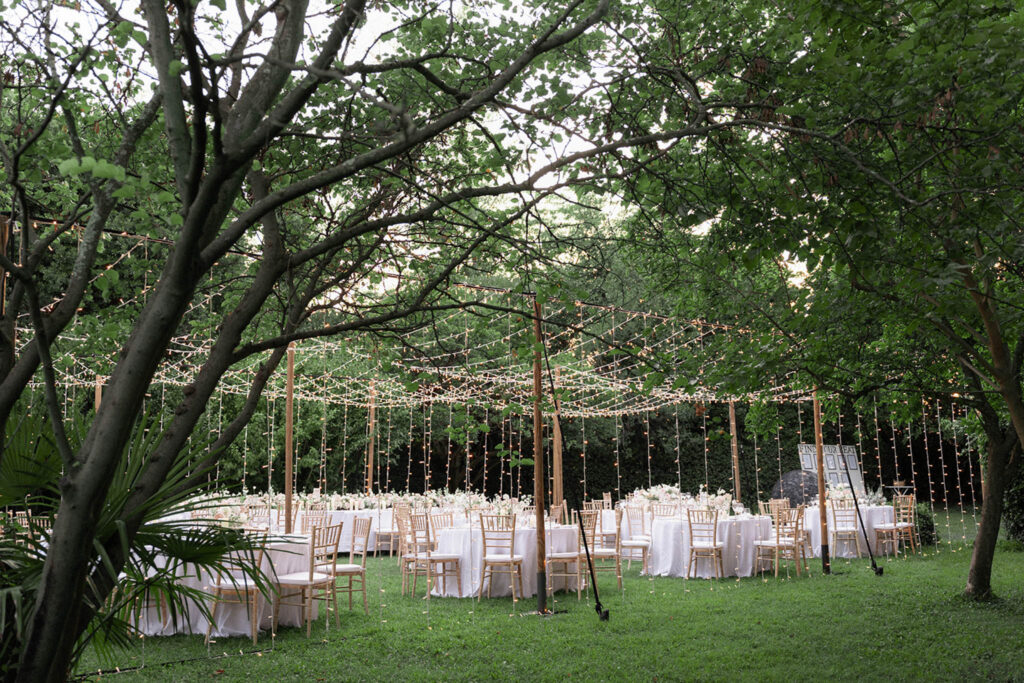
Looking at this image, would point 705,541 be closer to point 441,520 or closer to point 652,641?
point 441,520

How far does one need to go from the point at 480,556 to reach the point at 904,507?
7.34m

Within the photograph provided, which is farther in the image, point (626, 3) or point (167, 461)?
point (626, 3)

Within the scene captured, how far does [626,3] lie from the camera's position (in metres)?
4.14

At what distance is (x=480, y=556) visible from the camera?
8.29m

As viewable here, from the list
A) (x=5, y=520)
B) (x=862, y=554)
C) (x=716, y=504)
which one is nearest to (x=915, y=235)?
(x=5, y=520)

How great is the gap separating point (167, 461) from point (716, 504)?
366 inches

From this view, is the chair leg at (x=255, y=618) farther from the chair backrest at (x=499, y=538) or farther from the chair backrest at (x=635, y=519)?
the chair backrest at (x=635, y=519)

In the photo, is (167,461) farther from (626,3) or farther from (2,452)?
(626,3)

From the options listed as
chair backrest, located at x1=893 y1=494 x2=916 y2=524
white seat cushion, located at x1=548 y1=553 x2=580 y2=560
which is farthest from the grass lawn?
chair backrest, located at x1=893 y1=494 x2=916 y2=524

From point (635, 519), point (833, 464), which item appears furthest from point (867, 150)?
point (833, 464)

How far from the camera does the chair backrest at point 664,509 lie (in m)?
11.6

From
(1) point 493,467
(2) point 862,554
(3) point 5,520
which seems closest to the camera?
A: (3) point 5,520

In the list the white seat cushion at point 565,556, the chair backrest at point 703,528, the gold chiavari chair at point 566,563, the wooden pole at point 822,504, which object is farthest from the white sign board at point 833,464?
the white seat cushion at point 565,556

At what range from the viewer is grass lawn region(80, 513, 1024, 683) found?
5031 millimetres
